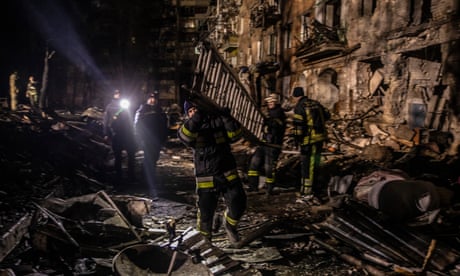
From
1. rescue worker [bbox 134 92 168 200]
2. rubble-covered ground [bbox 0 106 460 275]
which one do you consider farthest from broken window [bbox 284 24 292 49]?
rescue worker [bbox 134 92 168 200]

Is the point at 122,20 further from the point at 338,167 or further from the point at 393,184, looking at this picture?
the point at 393,184

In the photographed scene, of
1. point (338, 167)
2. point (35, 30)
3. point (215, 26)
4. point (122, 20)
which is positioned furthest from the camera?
point (122, 20)

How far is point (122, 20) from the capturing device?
4078cm

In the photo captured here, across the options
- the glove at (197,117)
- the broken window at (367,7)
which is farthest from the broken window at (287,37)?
the glove at (197,117)

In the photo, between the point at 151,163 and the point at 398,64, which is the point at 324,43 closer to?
the point at 398,64

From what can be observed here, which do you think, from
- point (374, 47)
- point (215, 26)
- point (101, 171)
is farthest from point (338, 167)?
point (215, 26)

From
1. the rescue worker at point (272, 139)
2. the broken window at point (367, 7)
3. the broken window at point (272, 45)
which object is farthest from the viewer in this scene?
the broken window at point (272, 45)

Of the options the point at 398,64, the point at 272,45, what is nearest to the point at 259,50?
the point at 272,45

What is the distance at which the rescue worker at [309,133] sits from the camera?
23.7ft

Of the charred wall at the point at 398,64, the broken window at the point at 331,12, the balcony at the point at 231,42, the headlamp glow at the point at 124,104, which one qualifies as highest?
the balcony at the point at 231,42

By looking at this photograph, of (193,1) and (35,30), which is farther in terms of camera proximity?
(193,1)

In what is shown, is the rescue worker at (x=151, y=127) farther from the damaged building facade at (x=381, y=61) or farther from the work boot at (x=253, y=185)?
the damaged building facade at (x=381, y=61)

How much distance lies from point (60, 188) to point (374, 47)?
11237mm

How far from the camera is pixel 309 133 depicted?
730 centimetres
